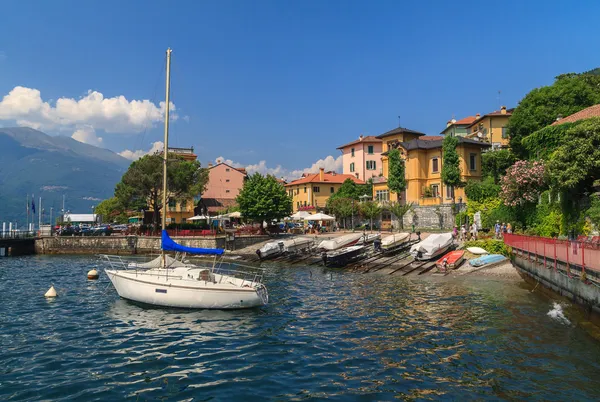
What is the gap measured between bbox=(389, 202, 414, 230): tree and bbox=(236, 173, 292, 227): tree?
48.6 ft

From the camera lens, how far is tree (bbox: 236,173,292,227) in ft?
173

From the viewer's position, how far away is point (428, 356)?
12.6m

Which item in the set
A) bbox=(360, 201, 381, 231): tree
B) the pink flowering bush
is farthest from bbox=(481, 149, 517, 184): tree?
the pink flowering bush

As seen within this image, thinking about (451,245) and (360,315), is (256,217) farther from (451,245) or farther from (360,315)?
(360,315)

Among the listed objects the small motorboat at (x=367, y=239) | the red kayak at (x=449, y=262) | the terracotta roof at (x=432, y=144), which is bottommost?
the red kayak at (x=449, y=262)

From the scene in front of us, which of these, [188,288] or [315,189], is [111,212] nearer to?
[315,189]

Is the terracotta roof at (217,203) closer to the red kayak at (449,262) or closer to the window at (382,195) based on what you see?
the window at (382,195)

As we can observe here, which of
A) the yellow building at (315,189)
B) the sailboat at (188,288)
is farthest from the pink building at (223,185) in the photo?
the sailboat at (188,288)

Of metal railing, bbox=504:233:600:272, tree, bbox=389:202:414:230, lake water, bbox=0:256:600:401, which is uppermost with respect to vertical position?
tree, bbox=389:202:414:230

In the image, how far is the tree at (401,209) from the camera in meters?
55.2

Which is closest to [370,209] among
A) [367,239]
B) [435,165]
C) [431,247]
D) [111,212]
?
[435,165]

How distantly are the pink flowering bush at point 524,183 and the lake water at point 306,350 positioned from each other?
1488 cm

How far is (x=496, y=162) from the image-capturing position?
186 ft

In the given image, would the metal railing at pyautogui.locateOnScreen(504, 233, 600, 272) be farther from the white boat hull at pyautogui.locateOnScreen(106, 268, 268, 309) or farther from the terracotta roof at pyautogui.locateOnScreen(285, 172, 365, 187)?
the terracotta roof at pyautogui.locateOnScreen(285, 172, 365, 187)
